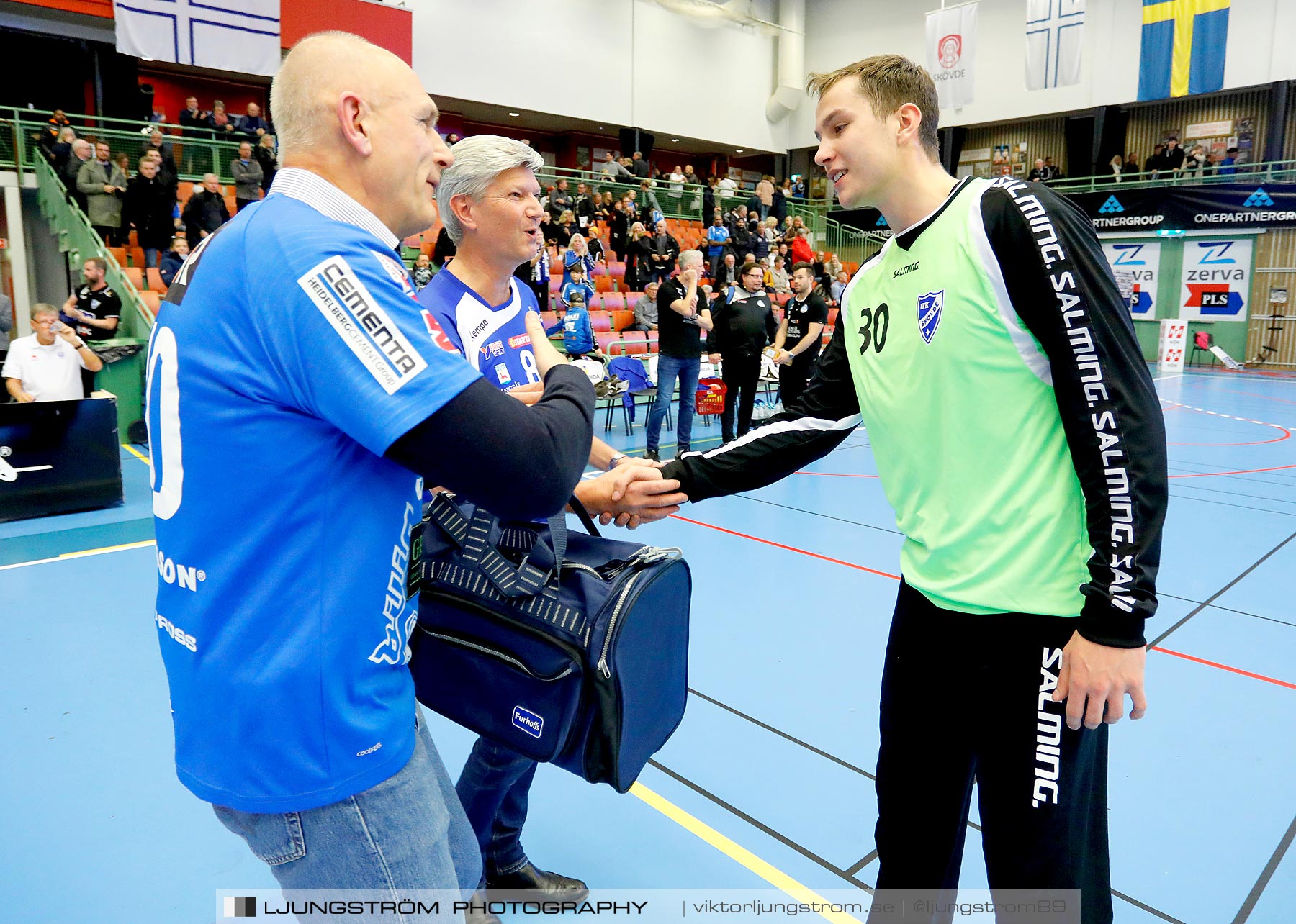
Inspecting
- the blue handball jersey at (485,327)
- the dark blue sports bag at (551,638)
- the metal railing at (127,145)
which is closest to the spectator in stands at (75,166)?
the metal railing at (127,145)

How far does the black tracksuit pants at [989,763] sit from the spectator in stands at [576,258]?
10.3m

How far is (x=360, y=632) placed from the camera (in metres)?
1.04

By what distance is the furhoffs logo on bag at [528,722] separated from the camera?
1.39m

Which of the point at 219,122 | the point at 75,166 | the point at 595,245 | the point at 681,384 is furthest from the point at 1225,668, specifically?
the point at 219,122

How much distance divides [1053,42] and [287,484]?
65.1 feet

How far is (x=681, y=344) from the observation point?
28.0 ft

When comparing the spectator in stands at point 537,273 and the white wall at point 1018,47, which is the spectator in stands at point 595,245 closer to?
the spectator in stands at point 537,273

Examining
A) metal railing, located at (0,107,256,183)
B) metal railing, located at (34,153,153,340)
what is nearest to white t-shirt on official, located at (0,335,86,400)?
metal railing, located at (34,153,153,340)

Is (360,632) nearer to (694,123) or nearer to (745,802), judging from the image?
(745,802)

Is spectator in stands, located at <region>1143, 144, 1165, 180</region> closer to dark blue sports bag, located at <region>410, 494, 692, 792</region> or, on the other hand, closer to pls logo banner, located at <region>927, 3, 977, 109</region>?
pls logo banner, located at <region>927, 3, 977, 109</region>

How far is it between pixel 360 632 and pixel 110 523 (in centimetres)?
608

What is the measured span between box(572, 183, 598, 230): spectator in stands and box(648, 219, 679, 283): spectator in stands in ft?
4.41

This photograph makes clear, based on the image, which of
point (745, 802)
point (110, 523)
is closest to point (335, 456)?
point (745, 802)

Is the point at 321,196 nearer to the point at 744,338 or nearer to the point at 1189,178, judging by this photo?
the point at 744,338
